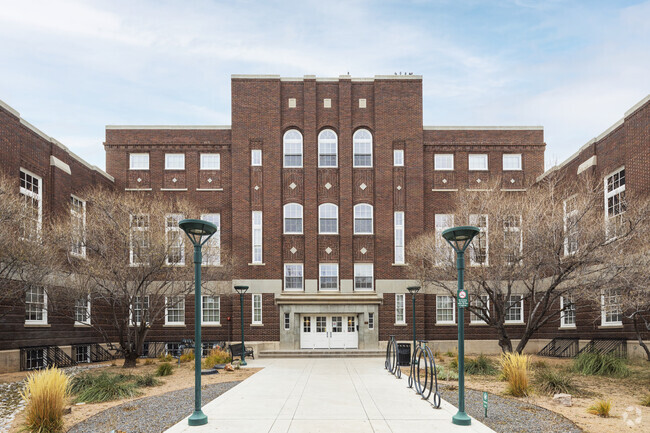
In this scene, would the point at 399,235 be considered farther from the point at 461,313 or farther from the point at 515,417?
the point at 461,313

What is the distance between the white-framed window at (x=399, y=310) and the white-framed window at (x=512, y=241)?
10.1m

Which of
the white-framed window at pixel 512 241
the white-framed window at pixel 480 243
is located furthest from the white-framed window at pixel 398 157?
the white-framed window at pixel 512 241

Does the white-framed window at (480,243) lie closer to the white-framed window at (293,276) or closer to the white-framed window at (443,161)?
the white-framed window at (443,161)

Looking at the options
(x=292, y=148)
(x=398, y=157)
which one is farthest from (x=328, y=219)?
(x=398, y=157)

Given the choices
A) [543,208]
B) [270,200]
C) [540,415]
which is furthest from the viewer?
[270,200]

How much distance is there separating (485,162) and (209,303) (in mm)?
18214

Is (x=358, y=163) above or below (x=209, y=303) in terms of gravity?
above

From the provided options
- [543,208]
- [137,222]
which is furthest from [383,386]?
[137,222]

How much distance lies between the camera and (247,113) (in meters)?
31.7

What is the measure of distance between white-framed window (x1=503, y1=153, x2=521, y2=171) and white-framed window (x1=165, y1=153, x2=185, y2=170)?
19148mm

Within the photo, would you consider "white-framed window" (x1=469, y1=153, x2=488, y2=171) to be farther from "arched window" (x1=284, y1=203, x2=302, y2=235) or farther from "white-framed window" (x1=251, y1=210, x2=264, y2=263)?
"white-framed window" (x1=251, y1=210, x2=264, y2=263)

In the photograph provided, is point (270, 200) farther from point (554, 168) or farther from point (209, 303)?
point (554, 168)

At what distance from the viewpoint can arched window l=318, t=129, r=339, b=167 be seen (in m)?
32.1

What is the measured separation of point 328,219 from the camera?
31656mm
